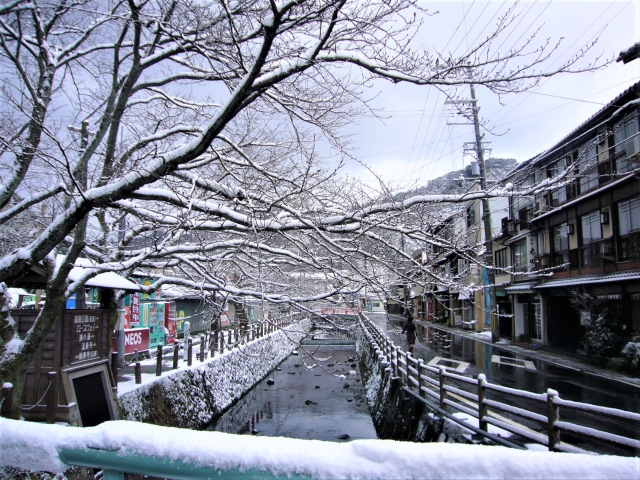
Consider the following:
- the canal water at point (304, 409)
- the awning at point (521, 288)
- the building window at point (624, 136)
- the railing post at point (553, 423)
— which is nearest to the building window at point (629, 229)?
the building window at point (624, 136)

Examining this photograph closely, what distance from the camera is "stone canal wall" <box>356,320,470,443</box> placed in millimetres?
7952

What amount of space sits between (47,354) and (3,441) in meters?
6.86

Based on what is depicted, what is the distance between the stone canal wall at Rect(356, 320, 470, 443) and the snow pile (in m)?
6.18

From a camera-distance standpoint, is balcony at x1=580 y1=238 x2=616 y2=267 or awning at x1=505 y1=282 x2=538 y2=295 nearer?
balcony at x1=580 y1=238 x2=616 y2=267

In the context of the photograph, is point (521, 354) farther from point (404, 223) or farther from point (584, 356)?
point (404, 223)

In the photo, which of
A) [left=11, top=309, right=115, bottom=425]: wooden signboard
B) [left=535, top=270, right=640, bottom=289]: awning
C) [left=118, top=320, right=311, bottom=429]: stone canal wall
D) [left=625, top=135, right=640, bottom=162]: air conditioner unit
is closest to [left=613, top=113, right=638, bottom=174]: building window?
[left=625, top=135, right=640, bottom=162]: air conditioner unit

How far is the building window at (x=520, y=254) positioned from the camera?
98.0ft

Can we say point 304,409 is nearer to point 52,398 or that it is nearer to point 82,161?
point 52,398

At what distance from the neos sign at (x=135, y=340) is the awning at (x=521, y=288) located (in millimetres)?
21376

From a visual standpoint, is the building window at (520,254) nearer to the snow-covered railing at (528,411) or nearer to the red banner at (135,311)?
the snow-covered railing at (528,411)

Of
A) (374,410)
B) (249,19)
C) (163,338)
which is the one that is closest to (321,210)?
(249,19)

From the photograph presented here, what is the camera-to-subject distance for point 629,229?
1927cm

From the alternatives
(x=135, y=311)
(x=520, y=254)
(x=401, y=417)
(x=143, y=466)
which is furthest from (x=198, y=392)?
(x=520, y=254)

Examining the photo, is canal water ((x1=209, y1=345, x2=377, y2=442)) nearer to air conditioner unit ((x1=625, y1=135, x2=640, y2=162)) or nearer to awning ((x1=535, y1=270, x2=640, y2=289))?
awning ((x1=535, y1=270, x2=640, y2=289))
